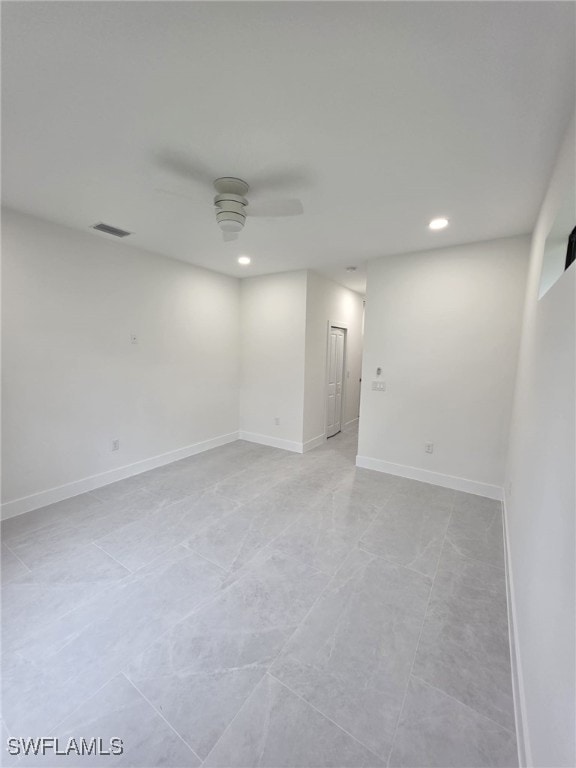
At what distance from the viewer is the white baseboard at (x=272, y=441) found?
4593 mm

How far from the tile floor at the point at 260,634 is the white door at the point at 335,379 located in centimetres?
242

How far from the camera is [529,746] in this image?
110 cm

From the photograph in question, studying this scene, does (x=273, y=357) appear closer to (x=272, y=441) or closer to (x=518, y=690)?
(x=272, y=441)

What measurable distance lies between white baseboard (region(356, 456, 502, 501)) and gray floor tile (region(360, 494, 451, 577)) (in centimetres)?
43

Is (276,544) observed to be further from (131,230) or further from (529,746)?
(131,230)

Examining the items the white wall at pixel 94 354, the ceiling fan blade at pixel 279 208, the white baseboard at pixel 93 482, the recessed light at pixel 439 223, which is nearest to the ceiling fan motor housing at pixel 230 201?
the ceiling fan blade at pixel 279 208

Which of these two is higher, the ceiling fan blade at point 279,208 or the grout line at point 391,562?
the ceiling fan blade at point 279,208

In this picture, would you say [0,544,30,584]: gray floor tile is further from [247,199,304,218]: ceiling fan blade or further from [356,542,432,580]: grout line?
[247,199,304,218]: ceiling fan blade

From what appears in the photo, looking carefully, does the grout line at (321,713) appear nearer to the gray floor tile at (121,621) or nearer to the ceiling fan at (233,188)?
the gray floor tile at (121,621)

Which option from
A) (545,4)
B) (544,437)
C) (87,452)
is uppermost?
(545,4)

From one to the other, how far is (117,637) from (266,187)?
9.49 feet

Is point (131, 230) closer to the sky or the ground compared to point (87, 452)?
closer to the sky

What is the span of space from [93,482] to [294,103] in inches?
147

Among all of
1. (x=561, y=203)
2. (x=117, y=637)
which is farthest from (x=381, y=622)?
(x=561, y=203)
